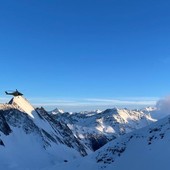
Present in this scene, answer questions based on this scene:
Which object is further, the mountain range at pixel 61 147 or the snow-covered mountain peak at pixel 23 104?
the snow-covered mountain peak at pixel 23 104

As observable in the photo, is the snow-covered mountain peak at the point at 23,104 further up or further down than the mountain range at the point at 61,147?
further up

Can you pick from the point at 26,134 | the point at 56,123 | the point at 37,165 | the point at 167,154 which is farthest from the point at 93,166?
the point at 56,123

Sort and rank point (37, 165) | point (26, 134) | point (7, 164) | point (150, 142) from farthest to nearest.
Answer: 1. point (26, 134)
2. point (37, 165)
3. point (7, 164)
4. point (150, 142)

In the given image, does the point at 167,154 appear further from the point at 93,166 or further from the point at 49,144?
the point at 49,144

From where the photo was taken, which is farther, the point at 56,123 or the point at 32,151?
the point at 56,123

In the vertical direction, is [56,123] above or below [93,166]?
above

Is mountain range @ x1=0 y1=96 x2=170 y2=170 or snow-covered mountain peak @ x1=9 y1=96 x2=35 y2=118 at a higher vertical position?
snow-covered mountain peak @ x1=9 y1=96 x2=35 y2=118

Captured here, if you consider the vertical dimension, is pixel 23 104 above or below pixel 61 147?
above

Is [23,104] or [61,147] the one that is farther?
[23,104]

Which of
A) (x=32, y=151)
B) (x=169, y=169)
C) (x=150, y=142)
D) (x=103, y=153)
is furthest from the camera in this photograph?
(x=32, y=151)

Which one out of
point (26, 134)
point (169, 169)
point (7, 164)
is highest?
point (26, 134)

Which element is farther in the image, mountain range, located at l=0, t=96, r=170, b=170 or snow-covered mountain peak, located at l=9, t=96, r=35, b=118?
snow-covered mountain peak, located at l=9, t=96, r=35, b=118
